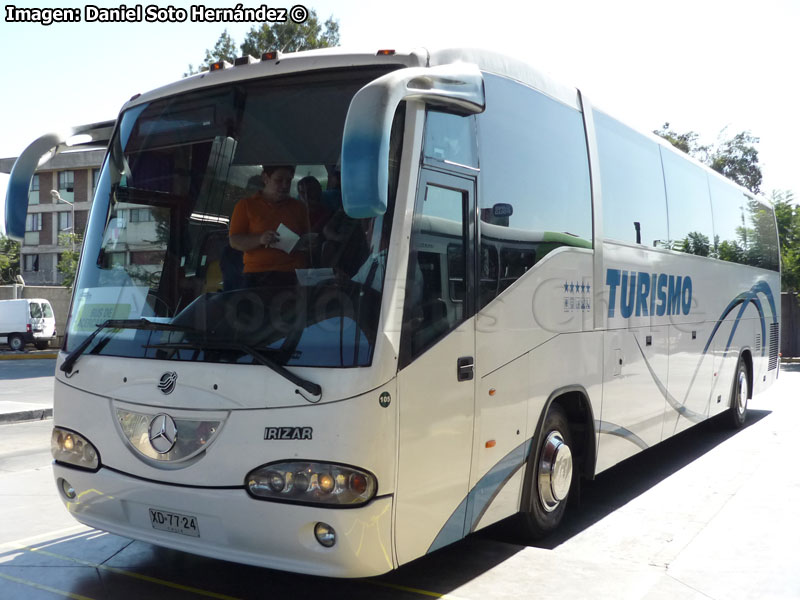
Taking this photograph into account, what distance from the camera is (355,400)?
395 centimetres

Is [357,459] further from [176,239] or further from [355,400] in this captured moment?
[176,239]

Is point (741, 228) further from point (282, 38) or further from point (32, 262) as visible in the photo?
point (32, 262)

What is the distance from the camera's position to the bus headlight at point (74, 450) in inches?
184

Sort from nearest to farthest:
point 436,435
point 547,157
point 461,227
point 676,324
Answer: point 436,435
point 461,227
point 547,157
point 676,324

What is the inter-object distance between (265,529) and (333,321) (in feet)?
3.53

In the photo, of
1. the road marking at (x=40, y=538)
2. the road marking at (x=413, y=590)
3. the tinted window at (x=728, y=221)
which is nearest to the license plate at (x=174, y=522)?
the road marking at (x=413, y=590)

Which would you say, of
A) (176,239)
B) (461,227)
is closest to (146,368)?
(176,239)

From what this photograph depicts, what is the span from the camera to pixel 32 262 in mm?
63281

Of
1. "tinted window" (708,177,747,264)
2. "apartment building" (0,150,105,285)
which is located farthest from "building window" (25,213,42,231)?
"tinted window" (708,177,747,264)

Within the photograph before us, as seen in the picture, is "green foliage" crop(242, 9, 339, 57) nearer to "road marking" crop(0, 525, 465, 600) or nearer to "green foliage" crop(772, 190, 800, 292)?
"green foliage" crop(772, 190, 800, 292)

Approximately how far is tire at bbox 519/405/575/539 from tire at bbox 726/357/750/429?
608 centimetres

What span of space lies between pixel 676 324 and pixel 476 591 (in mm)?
4603

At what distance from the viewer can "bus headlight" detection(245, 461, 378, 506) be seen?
156 inches

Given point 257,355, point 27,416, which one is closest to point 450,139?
point 257,355
